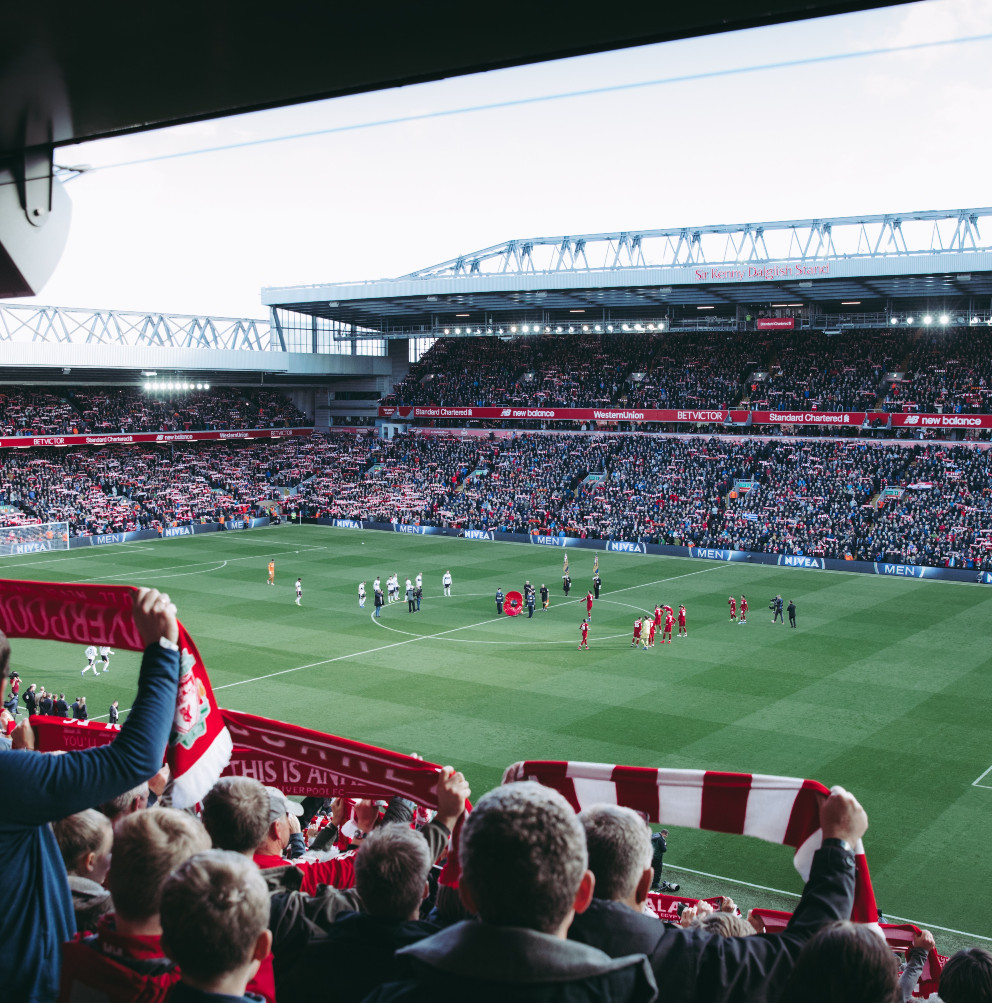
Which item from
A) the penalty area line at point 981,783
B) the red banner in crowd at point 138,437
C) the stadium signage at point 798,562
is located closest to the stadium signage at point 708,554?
the stadium signage at point 798,562

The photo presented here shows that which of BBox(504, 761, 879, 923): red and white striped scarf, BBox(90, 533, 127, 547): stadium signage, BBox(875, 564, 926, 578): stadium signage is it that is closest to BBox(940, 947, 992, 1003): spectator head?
BBox(504, 761, 879, 923): red and white striped scarf

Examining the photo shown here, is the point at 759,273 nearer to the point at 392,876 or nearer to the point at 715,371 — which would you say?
the point at 715,371

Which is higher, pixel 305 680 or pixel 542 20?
pixel 542 20

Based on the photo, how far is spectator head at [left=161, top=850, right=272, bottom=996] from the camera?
2.90 m

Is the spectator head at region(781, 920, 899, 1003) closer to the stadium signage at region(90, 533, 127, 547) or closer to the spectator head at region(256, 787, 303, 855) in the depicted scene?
the spectator head at region(256, 787, 303, 855)

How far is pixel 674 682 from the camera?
27.7 m

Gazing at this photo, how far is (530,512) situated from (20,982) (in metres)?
57.7

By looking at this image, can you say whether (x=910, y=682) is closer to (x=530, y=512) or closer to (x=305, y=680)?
(x=305, y=680)

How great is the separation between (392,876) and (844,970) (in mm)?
1623

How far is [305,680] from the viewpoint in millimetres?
28156

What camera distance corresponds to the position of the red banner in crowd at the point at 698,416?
185 ft

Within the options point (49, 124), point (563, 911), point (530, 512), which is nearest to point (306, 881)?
point (563, 911)

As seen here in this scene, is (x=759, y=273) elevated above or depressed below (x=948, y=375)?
above

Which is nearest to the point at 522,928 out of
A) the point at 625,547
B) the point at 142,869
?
the point at 142,869
